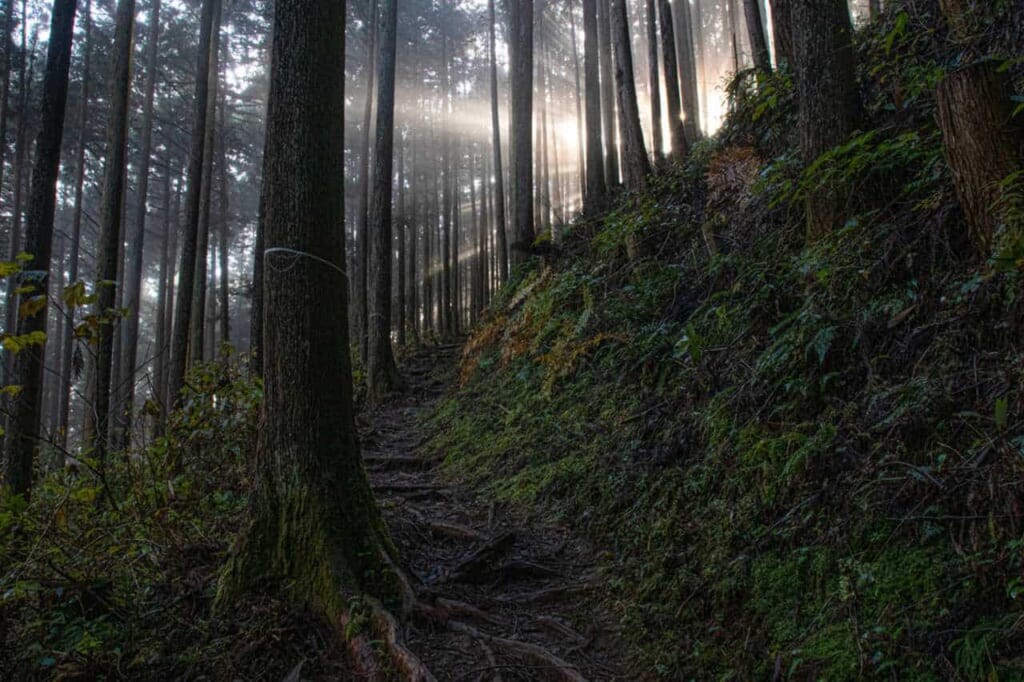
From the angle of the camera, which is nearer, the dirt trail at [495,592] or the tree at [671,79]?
the dirt trail at [495,592]

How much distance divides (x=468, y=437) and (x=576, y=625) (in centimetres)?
442

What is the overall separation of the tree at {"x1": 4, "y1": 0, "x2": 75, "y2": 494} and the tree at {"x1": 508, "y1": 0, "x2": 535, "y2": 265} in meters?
8.33

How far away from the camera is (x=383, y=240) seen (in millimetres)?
12539

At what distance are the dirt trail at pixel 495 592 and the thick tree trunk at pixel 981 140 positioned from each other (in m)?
3.15

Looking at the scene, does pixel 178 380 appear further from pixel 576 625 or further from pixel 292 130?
pixel 576 625

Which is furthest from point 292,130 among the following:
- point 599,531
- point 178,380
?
point 178,380

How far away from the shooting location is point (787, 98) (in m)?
6.60

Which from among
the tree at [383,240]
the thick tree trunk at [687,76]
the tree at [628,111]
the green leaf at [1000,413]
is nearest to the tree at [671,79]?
the tree at [628,111]

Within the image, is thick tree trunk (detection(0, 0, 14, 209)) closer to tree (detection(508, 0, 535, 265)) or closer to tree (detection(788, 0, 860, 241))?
tree (detection(508, 0, 535, 265))

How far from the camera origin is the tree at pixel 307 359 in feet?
12.1

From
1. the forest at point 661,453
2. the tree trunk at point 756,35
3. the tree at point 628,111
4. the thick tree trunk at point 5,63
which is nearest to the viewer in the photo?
the forest at point 661,453

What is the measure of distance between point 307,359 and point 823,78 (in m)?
4.67

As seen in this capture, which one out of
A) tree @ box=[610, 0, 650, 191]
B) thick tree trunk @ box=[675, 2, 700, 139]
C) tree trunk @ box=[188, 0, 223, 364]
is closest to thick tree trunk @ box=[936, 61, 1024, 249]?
tree @ box=[610, 0, 650, 191]

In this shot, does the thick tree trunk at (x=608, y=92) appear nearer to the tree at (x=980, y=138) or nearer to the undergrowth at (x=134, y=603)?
the tree at (x=980, y=138)
